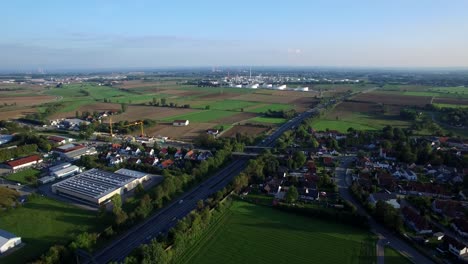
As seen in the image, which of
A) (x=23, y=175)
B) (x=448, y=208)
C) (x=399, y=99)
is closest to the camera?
(x=448, y=208)

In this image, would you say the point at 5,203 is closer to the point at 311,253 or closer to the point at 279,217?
the point at 279,217

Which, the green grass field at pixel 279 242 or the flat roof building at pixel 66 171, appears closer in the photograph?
the green grass field at pixel 279 242

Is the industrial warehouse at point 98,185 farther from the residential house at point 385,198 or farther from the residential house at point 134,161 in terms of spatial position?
the residential house at point 385,198

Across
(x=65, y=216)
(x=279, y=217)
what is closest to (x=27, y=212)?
(x=65, y=216)

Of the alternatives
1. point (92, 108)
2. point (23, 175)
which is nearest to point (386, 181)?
point (23, 175)

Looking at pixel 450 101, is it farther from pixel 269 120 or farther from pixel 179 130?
pixel 179 130

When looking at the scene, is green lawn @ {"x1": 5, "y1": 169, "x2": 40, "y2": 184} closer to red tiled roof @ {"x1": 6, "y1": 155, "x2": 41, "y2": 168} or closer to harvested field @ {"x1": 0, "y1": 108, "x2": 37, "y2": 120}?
red tiled roof @ {"x1": 6, "y1": 155, "x2": 41, "y2": 168}

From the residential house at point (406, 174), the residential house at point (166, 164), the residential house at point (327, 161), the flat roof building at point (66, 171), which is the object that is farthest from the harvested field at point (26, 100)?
the residential house at point (406, 174)
